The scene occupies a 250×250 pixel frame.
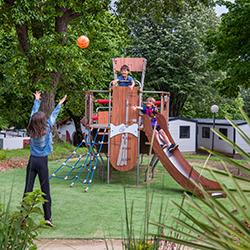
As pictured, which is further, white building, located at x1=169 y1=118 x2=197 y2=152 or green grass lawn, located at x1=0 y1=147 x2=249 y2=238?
white building, located at x1=169 y1=118 x2=197 y2=152

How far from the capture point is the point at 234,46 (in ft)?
49.8

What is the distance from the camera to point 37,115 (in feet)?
18.7

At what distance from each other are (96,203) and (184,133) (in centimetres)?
2195

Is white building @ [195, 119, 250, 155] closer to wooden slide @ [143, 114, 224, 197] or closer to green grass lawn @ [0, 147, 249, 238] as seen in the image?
green grass lawn @ [0, 147, 249, 238]

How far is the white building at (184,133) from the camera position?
1150 inches

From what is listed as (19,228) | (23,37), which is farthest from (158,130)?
(23,37)

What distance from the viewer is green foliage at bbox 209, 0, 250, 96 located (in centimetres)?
1451

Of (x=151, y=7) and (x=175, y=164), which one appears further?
(x=151, y=7)

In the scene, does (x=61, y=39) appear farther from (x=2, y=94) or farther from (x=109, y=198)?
(x=109, y=198)

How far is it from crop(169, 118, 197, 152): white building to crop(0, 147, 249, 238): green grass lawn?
16927 millimetres

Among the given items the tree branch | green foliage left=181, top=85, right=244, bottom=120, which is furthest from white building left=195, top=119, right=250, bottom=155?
the tree branch

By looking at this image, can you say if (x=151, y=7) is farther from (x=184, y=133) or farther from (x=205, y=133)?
(x=205, y=133)

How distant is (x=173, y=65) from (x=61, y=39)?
14.6 meters

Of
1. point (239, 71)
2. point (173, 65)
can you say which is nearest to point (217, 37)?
point (239, 71)
